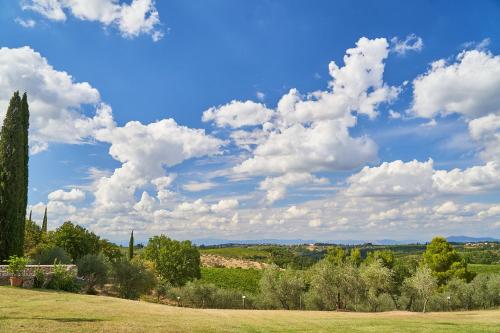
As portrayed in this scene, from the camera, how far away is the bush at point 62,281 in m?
29.9

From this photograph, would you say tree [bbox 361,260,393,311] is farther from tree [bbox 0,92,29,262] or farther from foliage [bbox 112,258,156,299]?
tree [bbox 0,92,29,262]

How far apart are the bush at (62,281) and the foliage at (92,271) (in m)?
7.43

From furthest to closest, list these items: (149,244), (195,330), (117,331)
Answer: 1. (149,244)
2. (195,330)
3. (117,331)

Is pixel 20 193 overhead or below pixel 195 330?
overhead

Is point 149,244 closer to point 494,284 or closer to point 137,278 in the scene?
point 137,278

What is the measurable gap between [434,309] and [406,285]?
22.1 feet

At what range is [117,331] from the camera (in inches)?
608

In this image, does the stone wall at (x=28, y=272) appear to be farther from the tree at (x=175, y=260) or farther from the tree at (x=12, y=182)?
the tree at (x=175, y=260)

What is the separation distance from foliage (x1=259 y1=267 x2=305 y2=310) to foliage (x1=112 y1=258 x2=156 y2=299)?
1498 cm

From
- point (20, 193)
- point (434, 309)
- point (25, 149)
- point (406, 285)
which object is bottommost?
point (434, 309)

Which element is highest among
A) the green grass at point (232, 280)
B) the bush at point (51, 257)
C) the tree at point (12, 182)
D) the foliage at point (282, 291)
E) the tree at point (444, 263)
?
the tree at point (12, 182)

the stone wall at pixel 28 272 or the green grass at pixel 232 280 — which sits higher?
→ the stone wall at pixel 28 272

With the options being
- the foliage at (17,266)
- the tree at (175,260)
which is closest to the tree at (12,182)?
the foliage at (17,266)

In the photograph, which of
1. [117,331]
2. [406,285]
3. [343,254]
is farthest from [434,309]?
[117,331]
